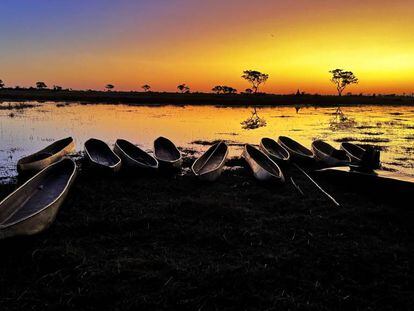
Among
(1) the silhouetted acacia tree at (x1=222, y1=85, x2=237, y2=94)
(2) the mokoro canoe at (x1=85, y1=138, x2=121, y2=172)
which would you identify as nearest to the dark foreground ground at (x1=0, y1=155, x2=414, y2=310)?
(2) the mokoro canoe at (x1=85, y1=138, x2=121, y2=172)

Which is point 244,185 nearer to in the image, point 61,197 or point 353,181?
point 353,181

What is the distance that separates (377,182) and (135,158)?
8590 mm

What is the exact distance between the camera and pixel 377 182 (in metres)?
9.13

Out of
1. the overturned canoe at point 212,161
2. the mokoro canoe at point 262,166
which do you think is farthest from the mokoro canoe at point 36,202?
the mokoro canoe at point 262,166

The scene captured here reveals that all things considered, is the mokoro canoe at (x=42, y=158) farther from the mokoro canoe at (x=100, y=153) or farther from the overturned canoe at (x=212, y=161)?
→ the overturned canoe at (x=212, y=161)

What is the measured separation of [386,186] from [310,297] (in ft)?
17.5

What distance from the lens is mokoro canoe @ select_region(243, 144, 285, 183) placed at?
10.6m

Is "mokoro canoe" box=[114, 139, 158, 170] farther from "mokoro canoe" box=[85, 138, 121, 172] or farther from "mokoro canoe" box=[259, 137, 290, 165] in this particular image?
"mokoro canoe" box=[259, 137, 290, 165]

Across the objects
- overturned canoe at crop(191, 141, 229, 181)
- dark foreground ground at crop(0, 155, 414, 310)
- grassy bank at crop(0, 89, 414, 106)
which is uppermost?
grassy bank at crop(0, 89, 414, 106)

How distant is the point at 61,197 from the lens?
7.28 meters

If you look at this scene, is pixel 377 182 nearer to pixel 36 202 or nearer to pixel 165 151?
pixel 36 202

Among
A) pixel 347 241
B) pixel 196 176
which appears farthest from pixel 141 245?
pixel 196 176

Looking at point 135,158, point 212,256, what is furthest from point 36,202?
point 135,158

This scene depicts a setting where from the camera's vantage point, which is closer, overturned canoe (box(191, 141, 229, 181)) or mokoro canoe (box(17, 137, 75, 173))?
mokoro canoe (box(17, 137, 75, 173))
